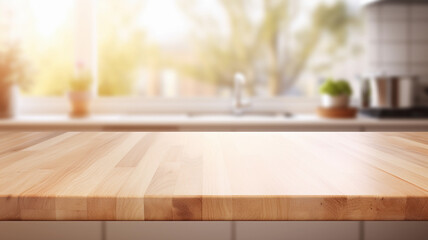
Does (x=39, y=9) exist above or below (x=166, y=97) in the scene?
above

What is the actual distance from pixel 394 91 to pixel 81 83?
1886 mm

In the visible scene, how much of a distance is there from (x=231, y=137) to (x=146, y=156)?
361 mm

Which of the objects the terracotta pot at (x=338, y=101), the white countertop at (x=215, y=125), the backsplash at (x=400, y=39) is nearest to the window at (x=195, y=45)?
the backsplash at (x=400, y=39)

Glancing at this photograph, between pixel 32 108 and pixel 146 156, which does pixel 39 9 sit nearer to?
pixel 32 108

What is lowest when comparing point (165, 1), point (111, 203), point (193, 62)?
point (111, 203)

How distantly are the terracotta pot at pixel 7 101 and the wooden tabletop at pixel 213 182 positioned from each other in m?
1.73

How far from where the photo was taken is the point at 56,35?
3.13 m

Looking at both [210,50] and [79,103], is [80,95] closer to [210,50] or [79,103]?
[79,103]

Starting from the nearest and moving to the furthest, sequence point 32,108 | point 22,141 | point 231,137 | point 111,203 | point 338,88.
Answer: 1. point 111,203
2. point 22,141
3. point 231,137
4. point 338,88
5. point 32,108

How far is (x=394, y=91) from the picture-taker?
268 centimetres

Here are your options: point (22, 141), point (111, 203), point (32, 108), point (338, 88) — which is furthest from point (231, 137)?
point (32, 108)

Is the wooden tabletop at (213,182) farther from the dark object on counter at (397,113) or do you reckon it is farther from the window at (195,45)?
the window at (195,45)

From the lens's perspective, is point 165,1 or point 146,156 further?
point 165,1

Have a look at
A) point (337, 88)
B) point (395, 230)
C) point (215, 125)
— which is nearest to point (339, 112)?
point (337, 88)
